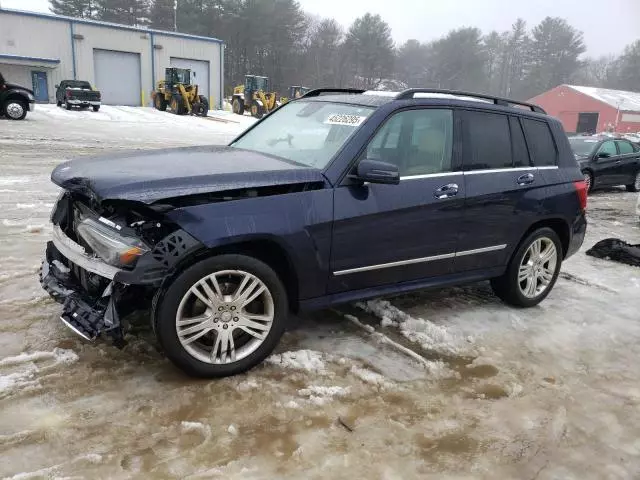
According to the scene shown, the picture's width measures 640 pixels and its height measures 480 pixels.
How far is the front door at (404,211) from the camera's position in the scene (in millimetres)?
3592

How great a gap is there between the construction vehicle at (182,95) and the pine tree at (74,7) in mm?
Result: 34020

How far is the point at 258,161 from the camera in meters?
3.71

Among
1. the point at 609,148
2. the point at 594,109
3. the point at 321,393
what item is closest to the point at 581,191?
the point at 321,393

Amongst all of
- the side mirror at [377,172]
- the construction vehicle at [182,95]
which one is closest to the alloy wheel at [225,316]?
the side mirror at [377,172]

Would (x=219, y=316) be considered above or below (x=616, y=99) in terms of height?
below

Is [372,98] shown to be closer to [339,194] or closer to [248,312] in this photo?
[339,194]

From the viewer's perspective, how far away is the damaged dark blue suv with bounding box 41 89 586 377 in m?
3.05

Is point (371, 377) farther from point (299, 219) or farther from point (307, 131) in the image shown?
point (307, 131)

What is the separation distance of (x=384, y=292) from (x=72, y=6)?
66871 mm

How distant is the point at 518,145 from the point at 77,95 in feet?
98.1

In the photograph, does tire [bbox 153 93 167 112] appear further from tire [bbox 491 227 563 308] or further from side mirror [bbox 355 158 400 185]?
side mirror [bbox 355 158 400 185]

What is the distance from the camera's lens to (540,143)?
4863mm

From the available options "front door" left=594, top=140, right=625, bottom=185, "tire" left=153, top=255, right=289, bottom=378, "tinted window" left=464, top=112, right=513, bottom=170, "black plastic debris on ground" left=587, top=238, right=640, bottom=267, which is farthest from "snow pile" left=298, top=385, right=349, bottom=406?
"front door" left=594, top=140, right=625, bottom=185

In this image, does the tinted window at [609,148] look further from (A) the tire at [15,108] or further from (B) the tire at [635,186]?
(A) the tire at [15,108]
